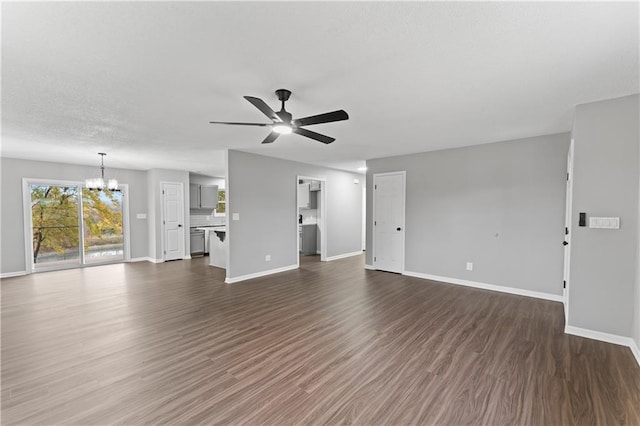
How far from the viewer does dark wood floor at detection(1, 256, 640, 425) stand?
188 centimetres

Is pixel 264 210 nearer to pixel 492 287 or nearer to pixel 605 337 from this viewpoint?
pixel 492 287

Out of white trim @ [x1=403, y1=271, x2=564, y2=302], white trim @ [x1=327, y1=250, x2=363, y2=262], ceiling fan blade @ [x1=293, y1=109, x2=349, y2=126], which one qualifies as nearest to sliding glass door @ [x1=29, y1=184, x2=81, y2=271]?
white trim @ [x1=327, y1=250, x2=363, y2=262]

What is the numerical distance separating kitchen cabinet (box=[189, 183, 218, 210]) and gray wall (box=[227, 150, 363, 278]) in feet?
12.3

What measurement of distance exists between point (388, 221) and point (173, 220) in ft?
19.1

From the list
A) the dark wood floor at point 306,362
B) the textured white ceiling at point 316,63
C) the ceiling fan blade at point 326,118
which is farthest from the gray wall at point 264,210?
the ceiling fan blade at point 326,118

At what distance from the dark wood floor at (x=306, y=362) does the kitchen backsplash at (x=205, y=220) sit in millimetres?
4503

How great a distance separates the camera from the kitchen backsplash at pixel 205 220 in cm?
877

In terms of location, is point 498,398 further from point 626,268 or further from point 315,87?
point 315,87

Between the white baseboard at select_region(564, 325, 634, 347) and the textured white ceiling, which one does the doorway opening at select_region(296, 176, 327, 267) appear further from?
the white baseboard at select_region(564, 325, 634, 347)

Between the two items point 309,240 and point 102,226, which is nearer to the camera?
point 102,226

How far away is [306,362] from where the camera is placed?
2.47 metres

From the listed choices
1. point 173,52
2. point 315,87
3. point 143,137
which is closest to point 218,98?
point 173,52

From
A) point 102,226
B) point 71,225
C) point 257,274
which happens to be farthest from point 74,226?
point 257,274

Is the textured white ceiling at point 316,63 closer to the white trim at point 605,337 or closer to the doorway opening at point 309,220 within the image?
the white trim at point 605,337
